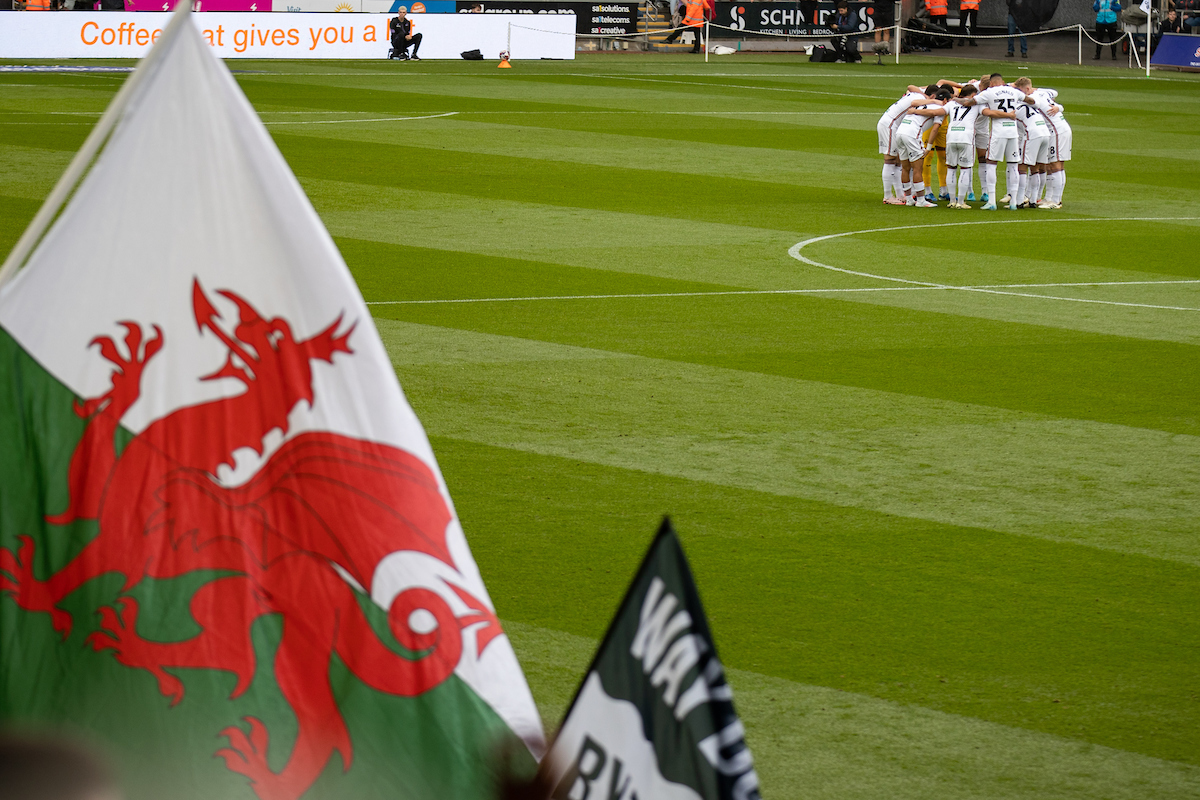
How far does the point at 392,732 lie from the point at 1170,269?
1451 cm

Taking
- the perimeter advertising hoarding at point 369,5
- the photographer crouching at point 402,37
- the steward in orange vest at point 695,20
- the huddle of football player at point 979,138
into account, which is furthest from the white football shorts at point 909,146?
the steward in orange vest at point 695,20

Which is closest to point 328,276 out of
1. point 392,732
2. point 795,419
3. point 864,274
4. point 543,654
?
point 392,732

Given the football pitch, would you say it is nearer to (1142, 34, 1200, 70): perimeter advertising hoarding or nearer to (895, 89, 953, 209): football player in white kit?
(895, 89, 953, 209): football player in white kit

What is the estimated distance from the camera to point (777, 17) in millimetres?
51219

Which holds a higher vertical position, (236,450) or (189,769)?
(236,450)

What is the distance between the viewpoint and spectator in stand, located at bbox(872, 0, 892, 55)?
5084 cm

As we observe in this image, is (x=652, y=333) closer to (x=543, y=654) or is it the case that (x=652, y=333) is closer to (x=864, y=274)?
(x=864, y=274)

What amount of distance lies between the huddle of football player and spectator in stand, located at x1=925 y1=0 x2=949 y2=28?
31.7 meters

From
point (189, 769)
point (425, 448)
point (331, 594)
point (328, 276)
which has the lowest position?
point (189, 769)

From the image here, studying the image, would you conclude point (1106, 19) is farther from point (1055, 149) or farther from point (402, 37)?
point (1055, 149)

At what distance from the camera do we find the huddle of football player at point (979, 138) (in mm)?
20625

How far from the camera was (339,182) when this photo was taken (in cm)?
2086

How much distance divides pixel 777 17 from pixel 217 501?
4936 centimetres

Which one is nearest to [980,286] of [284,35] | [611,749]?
[611,749]
